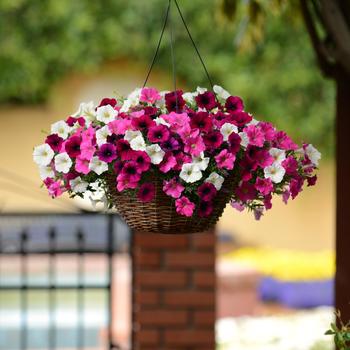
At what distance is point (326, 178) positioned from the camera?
16609mm

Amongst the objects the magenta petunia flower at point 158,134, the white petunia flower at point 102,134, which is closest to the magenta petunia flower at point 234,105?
the magenta petunia flower at point 158,134

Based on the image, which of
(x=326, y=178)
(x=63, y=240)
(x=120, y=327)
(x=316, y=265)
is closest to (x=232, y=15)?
(x=120, y=327)

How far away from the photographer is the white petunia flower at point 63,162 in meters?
2.29

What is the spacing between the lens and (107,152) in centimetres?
225

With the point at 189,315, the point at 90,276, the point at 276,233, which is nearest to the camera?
the point at 189,315

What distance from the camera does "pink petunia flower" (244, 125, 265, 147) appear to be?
2275mm

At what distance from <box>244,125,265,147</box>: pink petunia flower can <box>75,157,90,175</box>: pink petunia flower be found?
381mm

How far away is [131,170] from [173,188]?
11 cm

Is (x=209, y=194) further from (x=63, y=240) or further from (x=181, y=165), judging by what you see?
(x=63, y=240)

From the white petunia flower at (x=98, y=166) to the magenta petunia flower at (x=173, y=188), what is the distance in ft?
0.48

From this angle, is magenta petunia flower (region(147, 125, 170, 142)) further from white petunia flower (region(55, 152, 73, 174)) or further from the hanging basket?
white petunia flower (region(55, 152, 73, 174))

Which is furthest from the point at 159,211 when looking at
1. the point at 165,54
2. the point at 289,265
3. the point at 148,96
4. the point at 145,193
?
the point at 165,54

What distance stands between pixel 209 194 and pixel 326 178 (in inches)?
574

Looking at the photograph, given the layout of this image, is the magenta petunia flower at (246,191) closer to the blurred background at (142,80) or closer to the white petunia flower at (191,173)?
the white petunia flower at (191,173)
